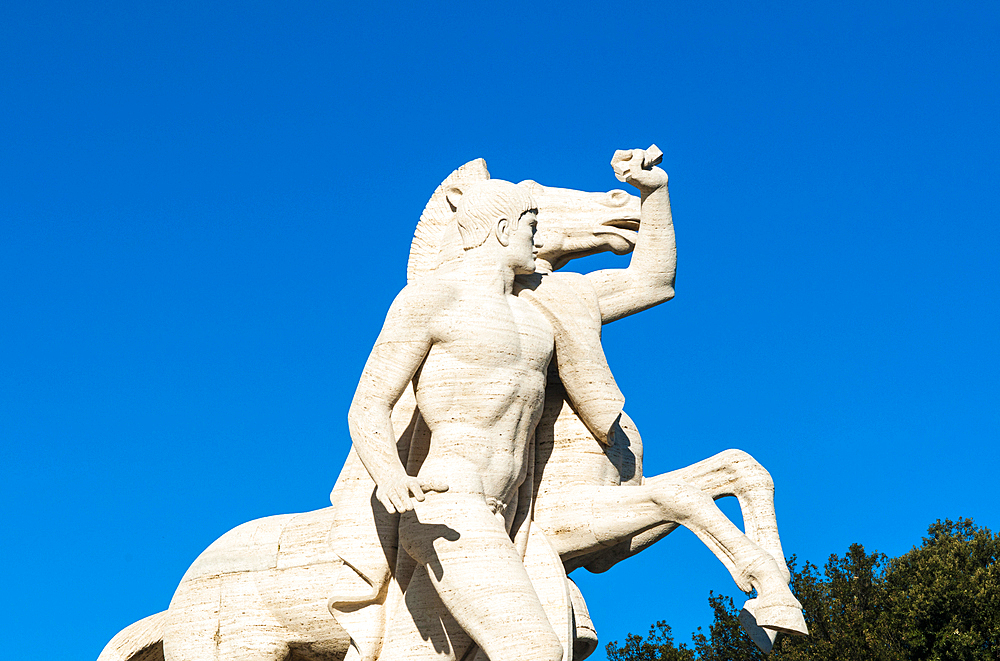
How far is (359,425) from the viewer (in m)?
7.91

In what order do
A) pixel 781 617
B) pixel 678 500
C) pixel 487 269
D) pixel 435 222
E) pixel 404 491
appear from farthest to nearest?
pixel 435 222
pixel 487 269
pixel 678 500
pixel 781 617
pixel 404 491

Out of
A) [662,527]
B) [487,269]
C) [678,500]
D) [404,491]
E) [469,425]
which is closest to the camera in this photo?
[404,491]

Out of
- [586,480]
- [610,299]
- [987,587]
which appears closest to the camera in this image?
[586,480]

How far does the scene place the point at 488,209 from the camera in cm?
873

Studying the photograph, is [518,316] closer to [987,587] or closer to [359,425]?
[359,425]

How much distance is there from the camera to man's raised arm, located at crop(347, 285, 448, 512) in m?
7.68

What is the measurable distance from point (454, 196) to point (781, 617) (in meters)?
3.70

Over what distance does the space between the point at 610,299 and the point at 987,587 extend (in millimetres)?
15046

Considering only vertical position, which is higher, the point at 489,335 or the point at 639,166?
the point at 639,166

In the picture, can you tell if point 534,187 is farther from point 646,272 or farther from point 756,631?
point 756,631

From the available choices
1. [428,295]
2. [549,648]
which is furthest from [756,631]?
[428,295]

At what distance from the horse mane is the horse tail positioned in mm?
3158

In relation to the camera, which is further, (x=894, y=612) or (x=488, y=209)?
(x=894, y=612)

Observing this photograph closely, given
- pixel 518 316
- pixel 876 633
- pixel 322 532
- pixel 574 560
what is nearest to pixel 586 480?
pixel 574 560
